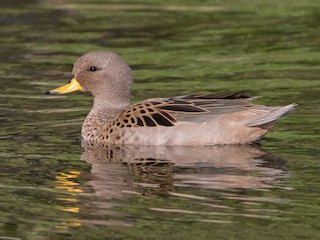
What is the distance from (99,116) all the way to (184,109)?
1084mm

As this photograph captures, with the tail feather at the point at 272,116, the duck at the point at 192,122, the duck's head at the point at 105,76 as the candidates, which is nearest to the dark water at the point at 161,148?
the duck at the point at 192,122

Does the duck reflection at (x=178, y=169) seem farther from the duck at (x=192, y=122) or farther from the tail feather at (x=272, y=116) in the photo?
the tail feather at (x=272, y=116)

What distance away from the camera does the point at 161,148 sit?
10.4 metres

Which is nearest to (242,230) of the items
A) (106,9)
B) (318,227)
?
(318,227)

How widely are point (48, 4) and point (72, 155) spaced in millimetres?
8653

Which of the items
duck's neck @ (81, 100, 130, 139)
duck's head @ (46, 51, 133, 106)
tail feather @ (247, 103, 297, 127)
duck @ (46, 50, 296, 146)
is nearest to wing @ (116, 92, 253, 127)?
duck @ (46, 50, 296, 146)

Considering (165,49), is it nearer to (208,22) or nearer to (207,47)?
(207,47)

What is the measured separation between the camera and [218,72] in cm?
1417

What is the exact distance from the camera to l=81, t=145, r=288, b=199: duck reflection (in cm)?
888

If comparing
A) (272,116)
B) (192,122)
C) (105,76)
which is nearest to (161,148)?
(192,122)

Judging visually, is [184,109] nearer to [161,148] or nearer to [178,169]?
[161,148]

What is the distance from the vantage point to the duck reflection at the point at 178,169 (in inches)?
350

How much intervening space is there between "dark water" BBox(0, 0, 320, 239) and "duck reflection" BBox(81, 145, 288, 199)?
0.05ft

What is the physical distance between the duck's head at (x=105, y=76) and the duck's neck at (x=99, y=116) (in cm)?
4
